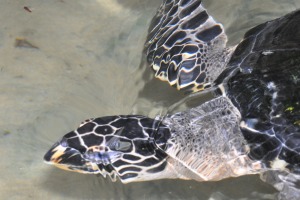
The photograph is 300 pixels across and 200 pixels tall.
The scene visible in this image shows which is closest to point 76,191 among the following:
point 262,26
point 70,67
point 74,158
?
point 74,158

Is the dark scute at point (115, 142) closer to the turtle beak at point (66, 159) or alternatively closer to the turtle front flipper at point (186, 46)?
the turtle beak at point (66, 159)

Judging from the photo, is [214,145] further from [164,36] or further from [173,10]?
[173,10]

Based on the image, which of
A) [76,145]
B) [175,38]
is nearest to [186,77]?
[175,38]

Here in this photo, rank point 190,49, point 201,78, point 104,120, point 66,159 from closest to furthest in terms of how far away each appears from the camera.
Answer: point 66,159
point 104,120
point 201,78
point 190,49

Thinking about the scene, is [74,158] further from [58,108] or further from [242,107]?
[242,107]

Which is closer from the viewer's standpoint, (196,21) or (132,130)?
(132,130)

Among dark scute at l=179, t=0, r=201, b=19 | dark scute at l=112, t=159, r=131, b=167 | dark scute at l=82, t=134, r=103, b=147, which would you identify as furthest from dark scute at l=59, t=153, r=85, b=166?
dark scute at l=179, t=0, r=201, b=19
